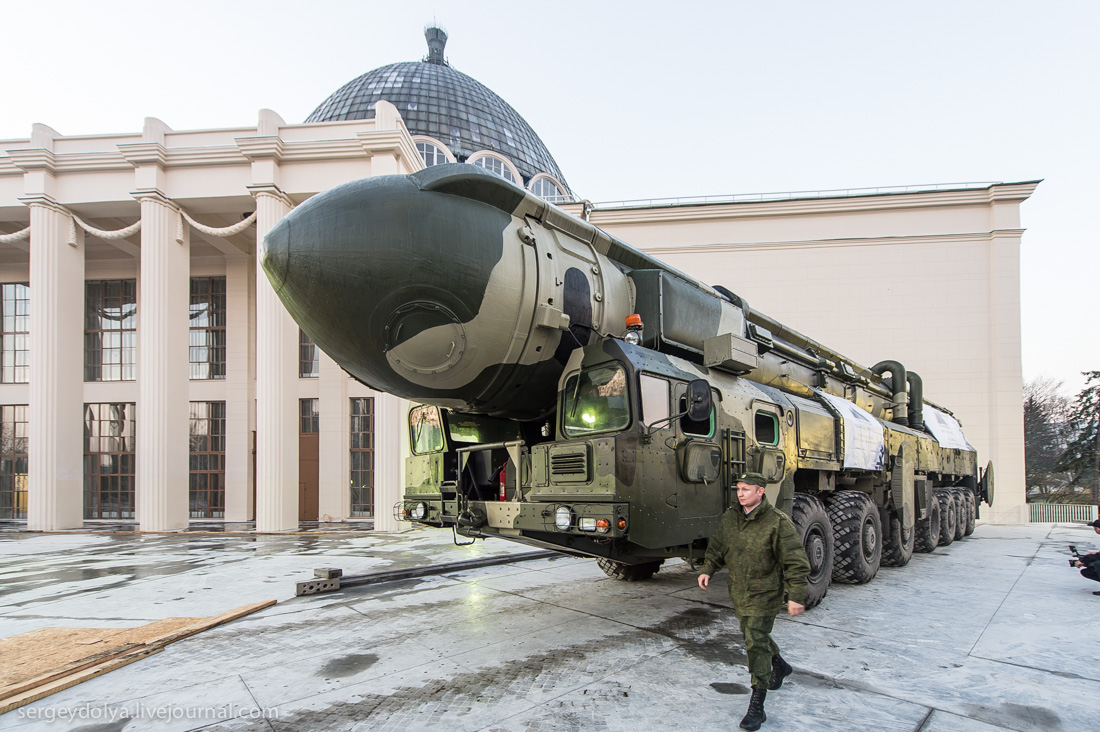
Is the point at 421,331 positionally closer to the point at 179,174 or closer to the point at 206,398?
the point at 179,174

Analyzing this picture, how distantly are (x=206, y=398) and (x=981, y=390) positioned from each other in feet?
78.3

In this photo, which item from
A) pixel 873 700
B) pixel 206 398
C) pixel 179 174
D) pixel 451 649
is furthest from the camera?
pixel 206 398

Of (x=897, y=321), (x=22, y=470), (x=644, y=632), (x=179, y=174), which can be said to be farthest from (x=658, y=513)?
(x=22, y=470)

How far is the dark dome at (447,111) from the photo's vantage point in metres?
36.3

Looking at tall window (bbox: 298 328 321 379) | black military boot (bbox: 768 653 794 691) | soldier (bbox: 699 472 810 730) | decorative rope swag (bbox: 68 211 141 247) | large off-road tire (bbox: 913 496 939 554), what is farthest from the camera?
tall window (bbox: 298 328 321 379)

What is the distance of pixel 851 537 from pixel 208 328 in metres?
19.5

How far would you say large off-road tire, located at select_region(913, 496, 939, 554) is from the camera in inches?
402

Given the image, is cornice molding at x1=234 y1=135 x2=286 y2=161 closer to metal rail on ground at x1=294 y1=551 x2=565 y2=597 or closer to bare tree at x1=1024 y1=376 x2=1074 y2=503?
metal rail on ground at x1=294 y1=551 x2=565 y2=597

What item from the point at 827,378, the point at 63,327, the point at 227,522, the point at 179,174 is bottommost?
the point at 227,522

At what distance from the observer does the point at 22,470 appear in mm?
19594

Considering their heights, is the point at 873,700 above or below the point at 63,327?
below

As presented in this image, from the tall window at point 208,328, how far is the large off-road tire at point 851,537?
1837cm

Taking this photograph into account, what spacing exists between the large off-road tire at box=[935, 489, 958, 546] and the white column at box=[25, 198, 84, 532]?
20272mm

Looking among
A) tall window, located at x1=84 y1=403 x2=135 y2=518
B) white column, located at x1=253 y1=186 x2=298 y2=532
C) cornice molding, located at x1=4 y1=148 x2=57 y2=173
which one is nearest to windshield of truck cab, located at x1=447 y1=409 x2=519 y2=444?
white column, located at x1=253 y1=186 x2=298 y2=532
